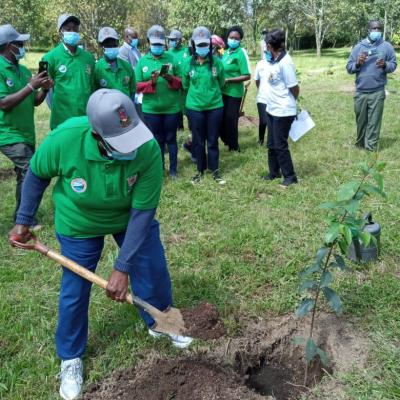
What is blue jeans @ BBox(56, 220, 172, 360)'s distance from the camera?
8.14ft

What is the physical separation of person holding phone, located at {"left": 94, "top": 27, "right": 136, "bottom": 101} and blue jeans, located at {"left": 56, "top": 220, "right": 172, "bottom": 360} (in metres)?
3.27

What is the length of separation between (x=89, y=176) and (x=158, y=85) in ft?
11.9

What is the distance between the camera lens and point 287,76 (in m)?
5.11

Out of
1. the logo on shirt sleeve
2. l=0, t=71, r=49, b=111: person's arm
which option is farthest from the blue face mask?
the logo on shirt sleeve

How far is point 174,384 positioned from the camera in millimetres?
2576

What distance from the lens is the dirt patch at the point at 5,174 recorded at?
644 centimetres

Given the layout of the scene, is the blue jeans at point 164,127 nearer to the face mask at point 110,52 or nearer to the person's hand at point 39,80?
the face mask at point 110,52

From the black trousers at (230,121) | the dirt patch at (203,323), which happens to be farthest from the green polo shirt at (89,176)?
the black trousers at (230,121)

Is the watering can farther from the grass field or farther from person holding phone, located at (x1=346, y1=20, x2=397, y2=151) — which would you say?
person holding phone, located at (x1=346, y1=20, x2=397, y2=151)

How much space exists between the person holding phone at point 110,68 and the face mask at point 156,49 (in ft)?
1.25

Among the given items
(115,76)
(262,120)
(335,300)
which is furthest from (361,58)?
(335,300)

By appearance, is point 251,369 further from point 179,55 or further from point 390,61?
point 179,55

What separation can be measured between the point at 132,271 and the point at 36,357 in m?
0.85

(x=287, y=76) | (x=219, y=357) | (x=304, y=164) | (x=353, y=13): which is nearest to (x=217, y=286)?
(x=219, y=357)
